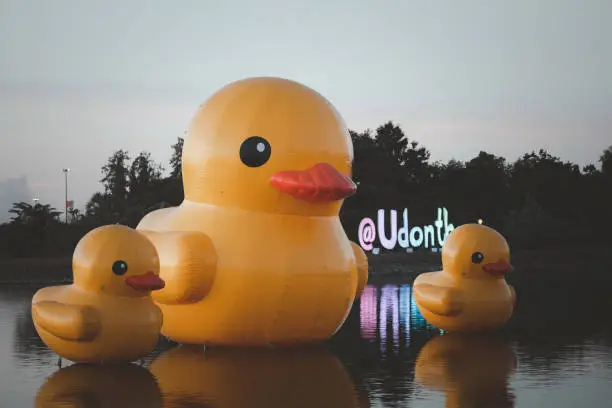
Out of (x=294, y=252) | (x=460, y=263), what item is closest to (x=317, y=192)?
(x=294, y=252)

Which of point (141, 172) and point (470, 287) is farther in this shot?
point (141, 172)

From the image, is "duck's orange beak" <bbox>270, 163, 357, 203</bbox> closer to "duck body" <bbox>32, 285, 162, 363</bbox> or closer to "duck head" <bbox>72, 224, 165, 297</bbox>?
"duck head" <bbox>72, 224, 165, 297</bbox>

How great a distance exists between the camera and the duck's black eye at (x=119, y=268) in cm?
1155

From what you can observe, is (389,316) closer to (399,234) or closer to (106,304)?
(106,304)

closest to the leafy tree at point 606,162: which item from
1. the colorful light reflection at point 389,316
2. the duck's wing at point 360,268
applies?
the colorful light reflection at point 389,316

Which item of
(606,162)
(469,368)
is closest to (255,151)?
(469,368)

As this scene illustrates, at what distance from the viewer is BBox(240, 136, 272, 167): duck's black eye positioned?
1266 cm

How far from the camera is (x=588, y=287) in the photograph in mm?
29844

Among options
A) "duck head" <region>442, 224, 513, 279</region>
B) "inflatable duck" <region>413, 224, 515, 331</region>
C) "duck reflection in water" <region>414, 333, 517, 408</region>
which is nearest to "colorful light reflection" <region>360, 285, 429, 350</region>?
"inflatable duck" <region>413, 224, 515, 331</region>

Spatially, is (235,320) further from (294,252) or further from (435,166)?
(435,166)

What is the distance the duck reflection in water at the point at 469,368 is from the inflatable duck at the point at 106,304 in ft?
11.9

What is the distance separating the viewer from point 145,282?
1140 cm

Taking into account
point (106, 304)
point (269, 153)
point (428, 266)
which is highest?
point (269, 153)

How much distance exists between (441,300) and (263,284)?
385 cm
